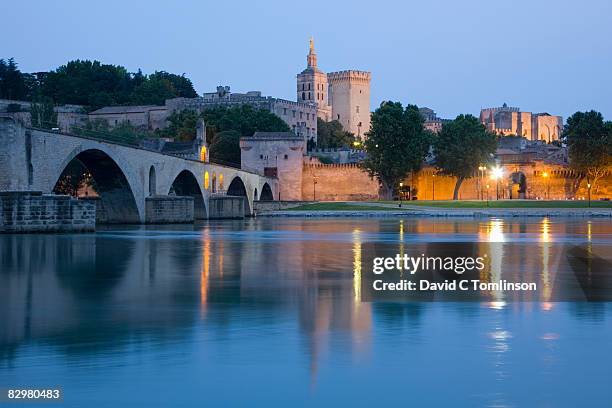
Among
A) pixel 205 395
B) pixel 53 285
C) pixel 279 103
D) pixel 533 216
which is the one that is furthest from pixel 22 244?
pixel 279 103

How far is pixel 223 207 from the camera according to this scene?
76438mm

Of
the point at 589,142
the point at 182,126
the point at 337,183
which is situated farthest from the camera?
the point at 182,126

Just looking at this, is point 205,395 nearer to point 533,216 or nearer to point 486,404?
point 486,404

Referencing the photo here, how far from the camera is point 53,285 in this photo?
18.4 metres

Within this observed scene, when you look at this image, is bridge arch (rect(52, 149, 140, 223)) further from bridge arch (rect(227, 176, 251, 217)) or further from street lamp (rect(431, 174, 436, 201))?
street lamp (rect(431, 174, 436, 201))

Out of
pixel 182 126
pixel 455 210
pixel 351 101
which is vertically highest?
pixel 351 101

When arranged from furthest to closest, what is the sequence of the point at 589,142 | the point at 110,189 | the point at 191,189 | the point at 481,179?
1. the point at 481,179
2. the point at 589,142
3. the point at 191,189
4. the point at 110,189

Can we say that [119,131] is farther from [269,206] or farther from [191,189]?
[191,189]

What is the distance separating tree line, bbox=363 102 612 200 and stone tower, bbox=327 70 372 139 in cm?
7842

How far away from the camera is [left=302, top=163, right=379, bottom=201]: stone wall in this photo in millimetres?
116500

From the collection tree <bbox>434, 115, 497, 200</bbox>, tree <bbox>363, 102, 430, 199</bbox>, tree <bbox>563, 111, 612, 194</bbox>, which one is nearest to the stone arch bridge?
tree <bbox>363, 102, 430, 199</bbox>

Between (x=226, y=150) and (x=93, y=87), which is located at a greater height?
(x=93, y=87)

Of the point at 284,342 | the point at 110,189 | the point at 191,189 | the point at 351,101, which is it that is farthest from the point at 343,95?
the point at 284,342

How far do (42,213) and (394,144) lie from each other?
63959 mm
